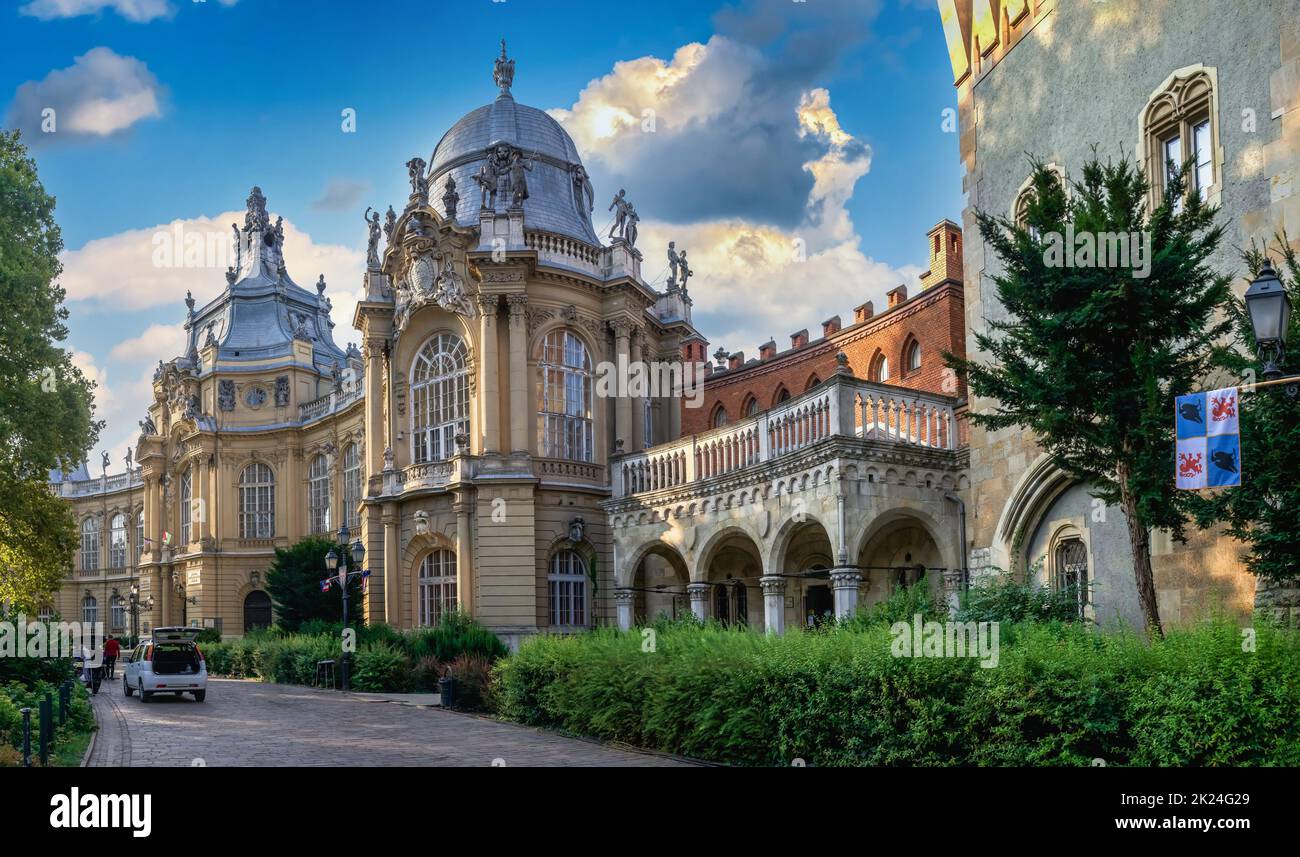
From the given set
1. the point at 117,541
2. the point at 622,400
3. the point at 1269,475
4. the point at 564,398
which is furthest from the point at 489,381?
the point at 117,541

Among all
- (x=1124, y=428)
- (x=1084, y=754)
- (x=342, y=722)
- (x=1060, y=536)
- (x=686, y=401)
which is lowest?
(x=342, y=722)

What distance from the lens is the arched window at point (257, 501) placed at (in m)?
59.8

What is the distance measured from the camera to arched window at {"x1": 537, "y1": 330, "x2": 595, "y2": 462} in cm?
3566

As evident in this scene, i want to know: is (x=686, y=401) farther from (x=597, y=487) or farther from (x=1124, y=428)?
(x=1124, y=428)

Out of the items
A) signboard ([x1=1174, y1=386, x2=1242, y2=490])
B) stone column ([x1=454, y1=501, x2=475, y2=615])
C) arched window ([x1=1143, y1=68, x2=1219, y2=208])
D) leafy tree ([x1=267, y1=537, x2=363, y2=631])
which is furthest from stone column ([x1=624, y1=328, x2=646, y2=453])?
signboard ([x1=1174, y1=386, x2=1242, y2=490])

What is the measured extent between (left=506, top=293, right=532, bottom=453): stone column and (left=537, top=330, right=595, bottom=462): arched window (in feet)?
2.33

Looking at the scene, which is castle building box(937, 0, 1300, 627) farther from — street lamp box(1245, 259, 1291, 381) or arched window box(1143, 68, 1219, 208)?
street lamp box(1245, 259, 1291, 381)

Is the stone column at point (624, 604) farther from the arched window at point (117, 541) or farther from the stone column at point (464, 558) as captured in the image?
the arched window at point (117, 541)

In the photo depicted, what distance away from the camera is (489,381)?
34594mm

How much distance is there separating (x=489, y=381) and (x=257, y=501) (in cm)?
3035

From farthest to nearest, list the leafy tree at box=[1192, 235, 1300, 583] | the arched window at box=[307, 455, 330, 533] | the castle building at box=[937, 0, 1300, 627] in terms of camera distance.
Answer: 1. the arched window at box=[307, 455, 330, 533]
2. the castle building at box=[937, 0, 1300, 627]
3. the leafy tree at box=[1192, 235, 1300, 583]

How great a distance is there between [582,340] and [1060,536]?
829 inches
